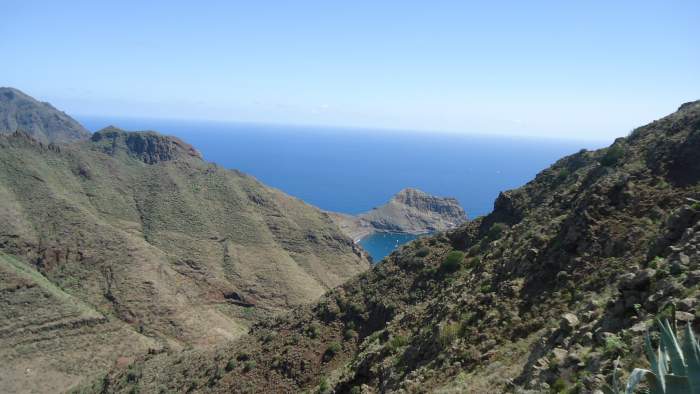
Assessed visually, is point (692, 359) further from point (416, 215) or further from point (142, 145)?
point (416, 215)

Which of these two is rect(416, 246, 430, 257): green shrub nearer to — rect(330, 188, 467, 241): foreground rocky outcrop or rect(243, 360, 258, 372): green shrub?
rect(243, 360, 258, 372): green shrub

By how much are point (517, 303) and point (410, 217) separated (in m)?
160

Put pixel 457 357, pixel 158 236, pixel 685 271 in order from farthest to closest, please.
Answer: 1. pixel 158 236
2. pixel 457 357
3. pixel 685 271

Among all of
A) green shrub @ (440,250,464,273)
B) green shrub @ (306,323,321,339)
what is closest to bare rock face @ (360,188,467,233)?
green shrub @ (440,250,464,273)

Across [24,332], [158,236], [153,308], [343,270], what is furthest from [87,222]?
[343,270]

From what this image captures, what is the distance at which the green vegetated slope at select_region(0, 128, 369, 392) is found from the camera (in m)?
54.2

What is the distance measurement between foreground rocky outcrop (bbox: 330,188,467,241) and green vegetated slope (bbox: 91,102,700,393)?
130 m

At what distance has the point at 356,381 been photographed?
17094mm

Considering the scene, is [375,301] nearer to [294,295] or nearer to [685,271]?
[685,271]

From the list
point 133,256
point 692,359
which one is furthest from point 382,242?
point 692,359

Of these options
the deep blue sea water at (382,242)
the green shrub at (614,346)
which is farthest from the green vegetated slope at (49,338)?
the deep blue sea water at (382,242)

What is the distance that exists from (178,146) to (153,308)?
8489 centimetres

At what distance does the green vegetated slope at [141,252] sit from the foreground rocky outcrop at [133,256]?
0.22 metres

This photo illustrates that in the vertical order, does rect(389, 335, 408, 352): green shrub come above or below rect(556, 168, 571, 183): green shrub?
below
